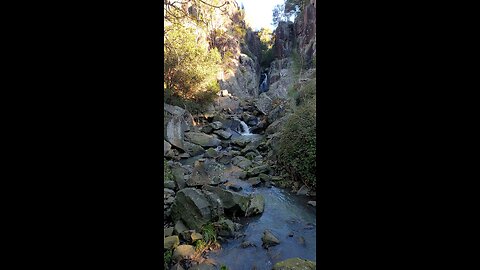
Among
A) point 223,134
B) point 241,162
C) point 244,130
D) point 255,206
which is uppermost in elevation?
point 244,130

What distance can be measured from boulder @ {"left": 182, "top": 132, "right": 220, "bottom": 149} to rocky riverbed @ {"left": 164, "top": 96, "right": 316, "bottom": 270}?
762 mm

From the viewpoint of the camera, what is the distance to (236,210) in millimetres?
4438

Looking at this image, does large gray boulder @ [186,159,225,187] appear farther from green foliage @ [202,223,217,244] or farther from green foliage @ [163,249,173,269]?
green foliage @ [163,249,173,269]

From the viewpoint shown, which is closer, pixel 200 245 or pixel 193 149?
pixel 200 245

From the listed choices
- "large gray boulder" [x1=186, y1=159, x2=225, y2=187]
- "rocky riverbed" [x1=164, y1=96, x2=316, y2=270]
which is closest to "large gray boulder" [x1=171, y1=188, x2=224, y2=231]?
"rocky riverbed" [x1=164, y1=96, x2=316, y2=270]

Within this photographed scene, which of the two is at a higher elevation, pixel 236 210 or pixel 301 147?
pixel 301 147

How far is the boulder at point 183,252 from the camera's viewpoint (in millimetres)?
3148

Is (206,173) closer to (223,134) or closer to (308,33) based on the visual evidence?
(223,134)

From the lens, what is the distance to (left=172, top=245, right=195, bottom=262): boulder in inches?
124

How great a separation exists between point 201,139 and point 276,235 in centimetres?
578

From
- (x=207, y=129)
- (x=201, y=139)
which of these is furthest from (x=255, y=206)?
(x=207, y=129)

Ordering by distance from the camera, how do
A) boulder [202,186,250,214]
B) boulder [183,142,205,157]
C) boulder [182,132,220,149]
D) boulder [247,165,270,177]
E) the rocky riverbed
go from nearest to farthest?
the rocky riverbed
boulder [202,186,250,214]
boulder [247,165,270,177]
boulder [183,142,205,157]
boulder [182,132,220,149]

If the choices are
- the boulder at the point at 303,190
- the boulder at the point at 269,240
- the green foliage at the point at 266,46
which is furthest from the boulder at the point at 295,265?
the green foliage at the point at 266,46

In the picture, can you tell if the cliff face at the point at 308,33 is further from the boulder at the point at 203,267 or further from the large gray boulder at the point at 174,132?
the boulder at the point at 203,267
